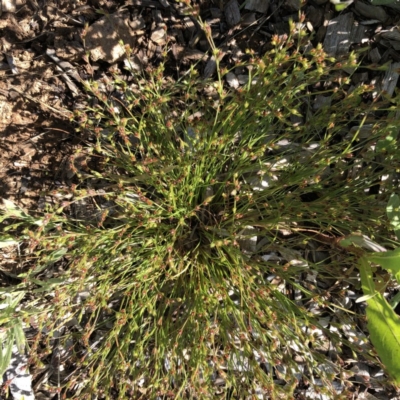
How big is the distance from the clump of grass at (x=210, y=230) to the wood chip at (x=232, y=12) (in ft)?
0.97

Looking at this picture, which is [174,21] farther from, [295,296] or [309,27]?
[295,296]

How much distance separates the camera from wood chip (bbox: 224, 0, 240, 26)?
1764 mm

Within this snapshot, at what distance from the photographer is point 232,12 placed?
69.5 inches

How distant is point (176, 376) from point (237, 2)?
1450 mm

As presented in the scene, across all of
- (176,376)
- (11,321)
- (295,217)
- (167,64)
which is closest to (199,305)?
(176,376)

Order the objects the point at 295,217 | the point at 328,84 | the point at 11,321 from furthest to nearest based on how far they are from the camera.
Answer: the point at 328,84
the point at 295,217
the point at 11,321

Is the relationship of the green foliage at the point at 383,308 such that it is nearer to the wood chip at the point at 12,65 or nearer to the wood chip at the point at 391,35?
the wood chip at the point at 391,35

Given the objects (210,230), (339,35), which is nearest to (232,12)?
(339,35)

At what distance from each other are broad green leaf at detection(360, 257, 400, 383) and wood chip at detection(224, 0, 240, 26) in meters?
1.08

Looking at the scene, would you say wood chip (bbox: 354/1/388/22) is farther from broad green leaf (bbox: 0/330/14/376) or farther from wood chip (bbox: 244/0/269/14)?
broad green leaf (bbox: 0/330/14/376)

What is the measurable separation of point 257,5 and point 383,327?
1.30m

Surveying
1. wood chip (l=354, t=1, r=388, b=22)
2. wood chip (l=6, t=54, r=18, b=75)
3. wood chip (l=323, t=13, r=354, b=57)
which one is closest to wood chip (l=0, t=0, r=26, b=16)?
wood chip (l=6, t=54, r=18, b=75)

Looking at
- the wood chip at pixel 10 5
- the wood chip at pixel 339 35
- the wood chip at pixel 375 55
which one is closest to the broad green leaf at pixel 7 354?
the wood chip at pixel 10 5

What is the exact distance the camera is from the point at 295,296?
175 centimetres
